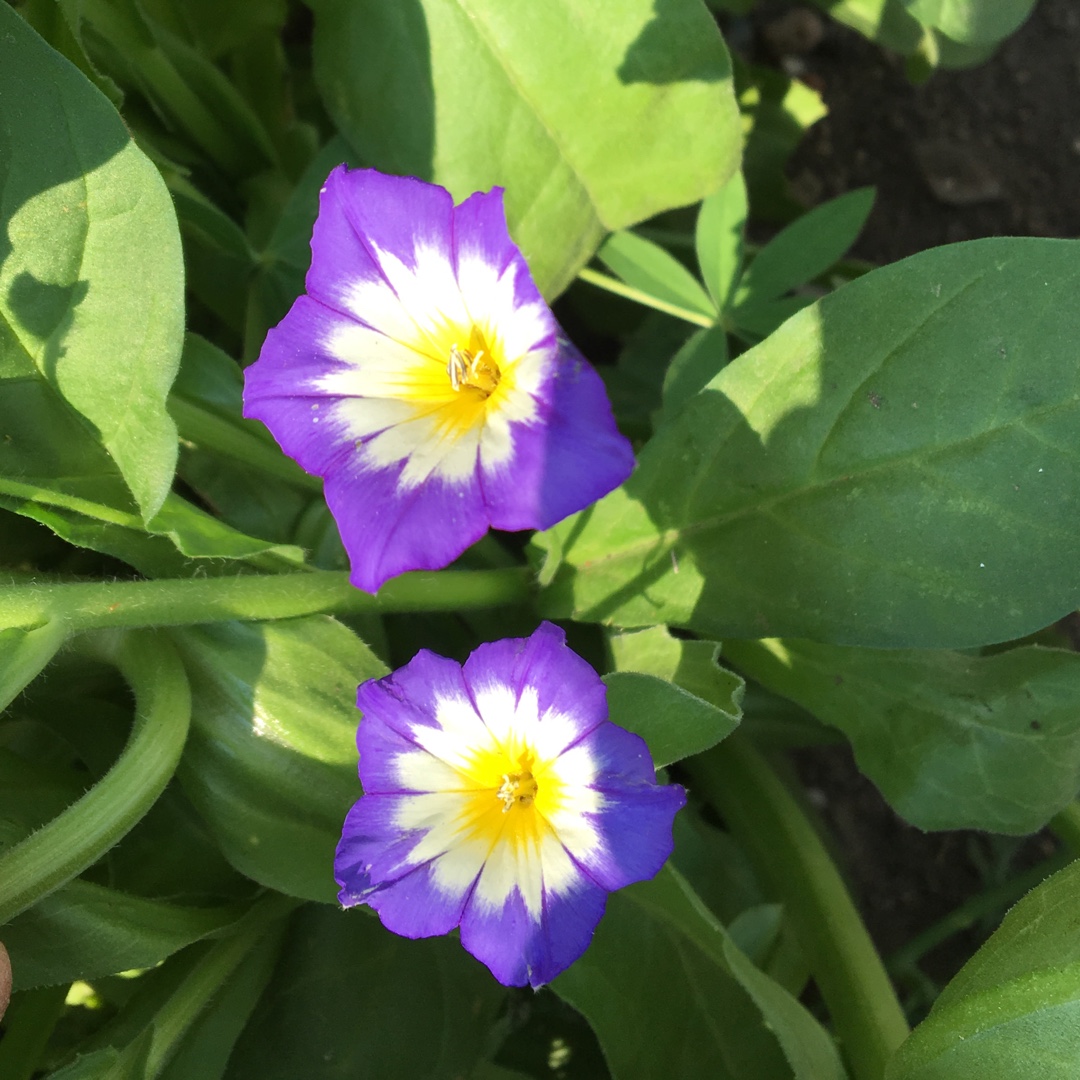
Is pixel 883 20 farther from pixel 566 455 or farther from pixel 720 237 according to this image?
pixel 566 455

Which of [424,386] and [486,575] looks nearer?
[424,386]

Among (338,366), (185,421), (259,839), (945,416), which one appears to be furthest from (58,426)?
(945,416)

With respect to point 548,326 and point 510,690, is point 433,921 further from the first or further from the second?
A: point 548,326

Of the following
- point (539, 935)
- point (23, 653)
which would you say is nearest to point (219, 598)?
point (23, 653)

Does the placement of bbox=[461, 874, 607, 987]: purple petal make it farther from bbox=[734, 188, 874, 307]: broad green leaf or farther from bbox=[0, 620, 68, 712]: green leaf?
bbox=[734, 188, 874, 307]: broad green leaf

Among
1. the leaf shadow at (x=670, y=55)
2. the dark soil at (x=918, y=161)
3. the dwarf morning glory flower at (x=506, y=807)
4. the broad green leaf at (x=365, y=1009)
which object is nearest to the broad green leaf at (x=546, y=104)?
the leaf shadow at (x=670, y=55)

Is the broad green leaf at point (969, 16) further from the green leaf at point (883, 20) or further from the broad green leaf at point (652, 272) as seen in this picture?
the broad green leaf at point (652, 272)
